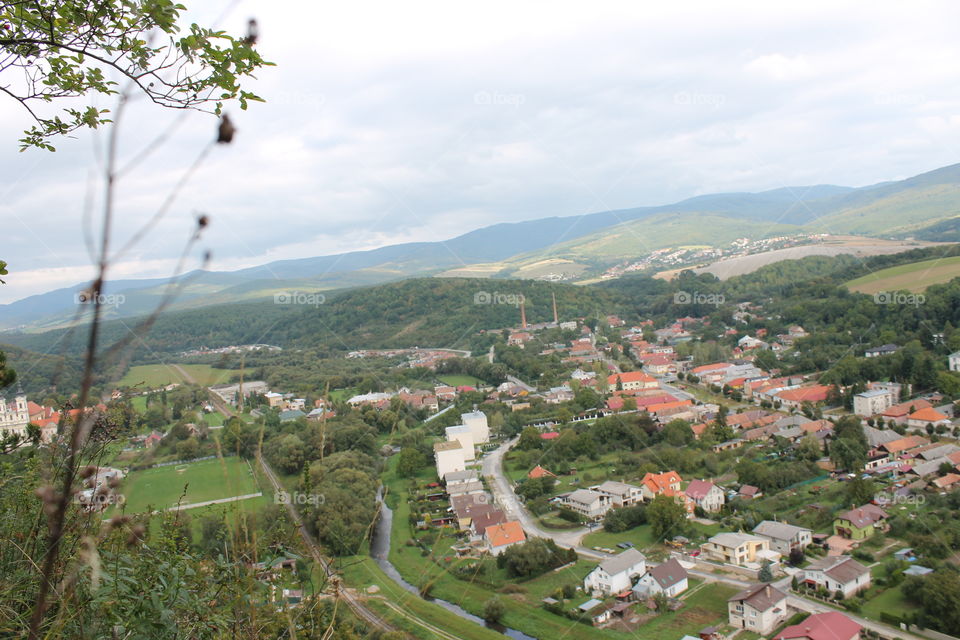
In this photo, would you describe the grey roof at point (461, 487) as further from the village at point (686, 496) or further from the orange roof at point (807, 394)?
the orange roof at point (807, 394)

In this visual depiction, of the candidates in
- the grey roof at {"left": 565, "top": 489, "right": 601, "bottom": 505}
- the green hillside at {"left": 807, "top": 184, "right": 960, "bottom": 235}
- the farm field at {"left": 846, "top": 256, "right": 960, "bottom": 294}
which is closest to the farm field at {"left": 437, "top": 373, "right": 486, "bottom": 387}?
the grey roof at {"left": 565, "top": 489, "right": 601, "bottom": 505}

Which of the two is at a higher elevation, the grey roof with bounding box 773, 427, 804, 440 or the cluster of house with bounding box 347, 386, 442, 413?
the cluster of house with bounding box 347, 386, 442, 413

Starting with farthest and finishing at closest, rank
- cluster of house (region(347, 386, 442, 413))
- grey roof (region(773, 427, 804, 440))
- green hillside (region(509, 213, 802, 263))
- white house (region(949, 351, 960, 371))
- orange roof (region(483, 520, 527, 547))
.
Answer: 1. green hillside (region(509, 213, 802, 263))
2. cluster of house (region(347, 386, 442, 413))
3. white house (region(949, 351, 960, 371))
4. grey roof (region(773, 427, 804, 440))
5. orange roof (region(483, 520, 527, 547))

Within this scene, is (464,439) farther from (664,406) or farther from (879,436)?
(879,436)

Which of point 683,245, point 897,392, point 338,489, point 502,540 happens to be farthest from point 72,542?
point 683,245

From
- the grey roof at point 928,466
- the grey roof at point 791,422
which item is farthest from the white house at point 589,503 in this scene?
the grey roof at point 791,422

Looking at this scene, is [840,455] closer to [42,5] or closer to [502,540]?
[502,540]

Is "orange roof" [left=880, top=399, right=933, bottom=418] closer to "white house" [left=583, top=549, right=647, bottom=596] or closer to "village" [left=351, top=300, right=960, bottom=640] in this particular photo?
"village" [left=351, top=300, right=960, bottom=640]
